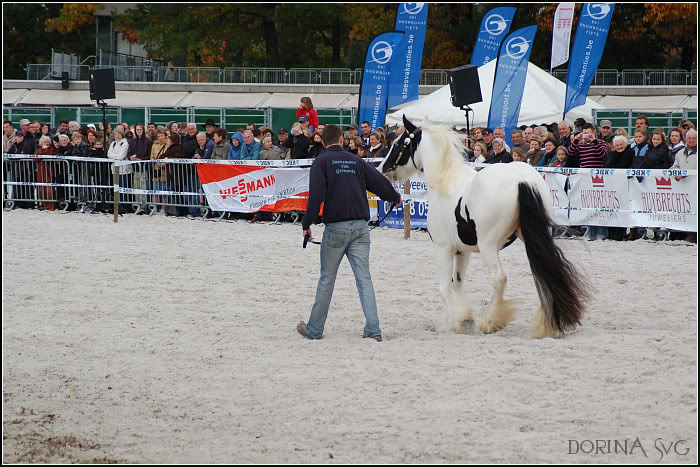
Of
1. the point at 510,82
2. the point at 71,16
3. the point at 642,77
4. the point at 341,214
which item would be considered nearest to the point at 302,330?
the point at 341,214

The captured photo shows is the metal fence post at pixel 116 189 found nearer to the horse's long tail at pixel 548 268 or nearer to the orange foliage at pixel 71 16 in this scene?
the horse's long tail at pixel 548 268

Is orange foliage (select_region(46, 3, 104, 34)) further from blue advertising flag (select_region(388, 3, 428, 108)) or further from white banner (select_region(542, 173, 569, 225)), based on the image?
white banner (select_region(542, 173, 569, 225))

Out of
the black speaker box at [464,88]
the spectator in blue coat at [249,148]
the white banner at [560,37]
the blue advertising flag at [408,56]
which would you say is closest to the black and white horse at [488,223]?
the black speaker box at [464,88]

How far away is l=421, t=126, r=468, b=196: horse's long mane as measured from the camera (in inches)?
332

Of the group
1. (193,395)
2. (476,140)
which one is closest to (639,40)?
(476,140)

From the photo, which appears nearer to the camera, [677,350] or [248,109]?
[677,350]

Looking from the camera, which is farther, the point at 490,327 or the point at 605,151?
the point at 605,151

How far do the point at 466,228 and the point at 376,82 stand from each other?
1330 centimetres

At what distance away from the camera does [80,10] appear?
42.2 meters

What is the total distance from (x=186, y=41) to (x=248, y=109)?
26.6 feet

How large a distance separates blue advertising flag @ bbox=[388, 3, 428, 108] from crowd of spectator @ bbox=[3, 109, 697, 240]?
279 centimetres

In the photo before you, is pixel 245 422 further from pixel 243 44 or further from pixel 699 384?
pixel 243 44

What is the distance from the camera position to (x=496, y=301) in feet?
27.4

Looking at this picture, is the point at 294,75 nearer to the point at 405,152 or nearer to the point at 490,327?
the point at 405,152
